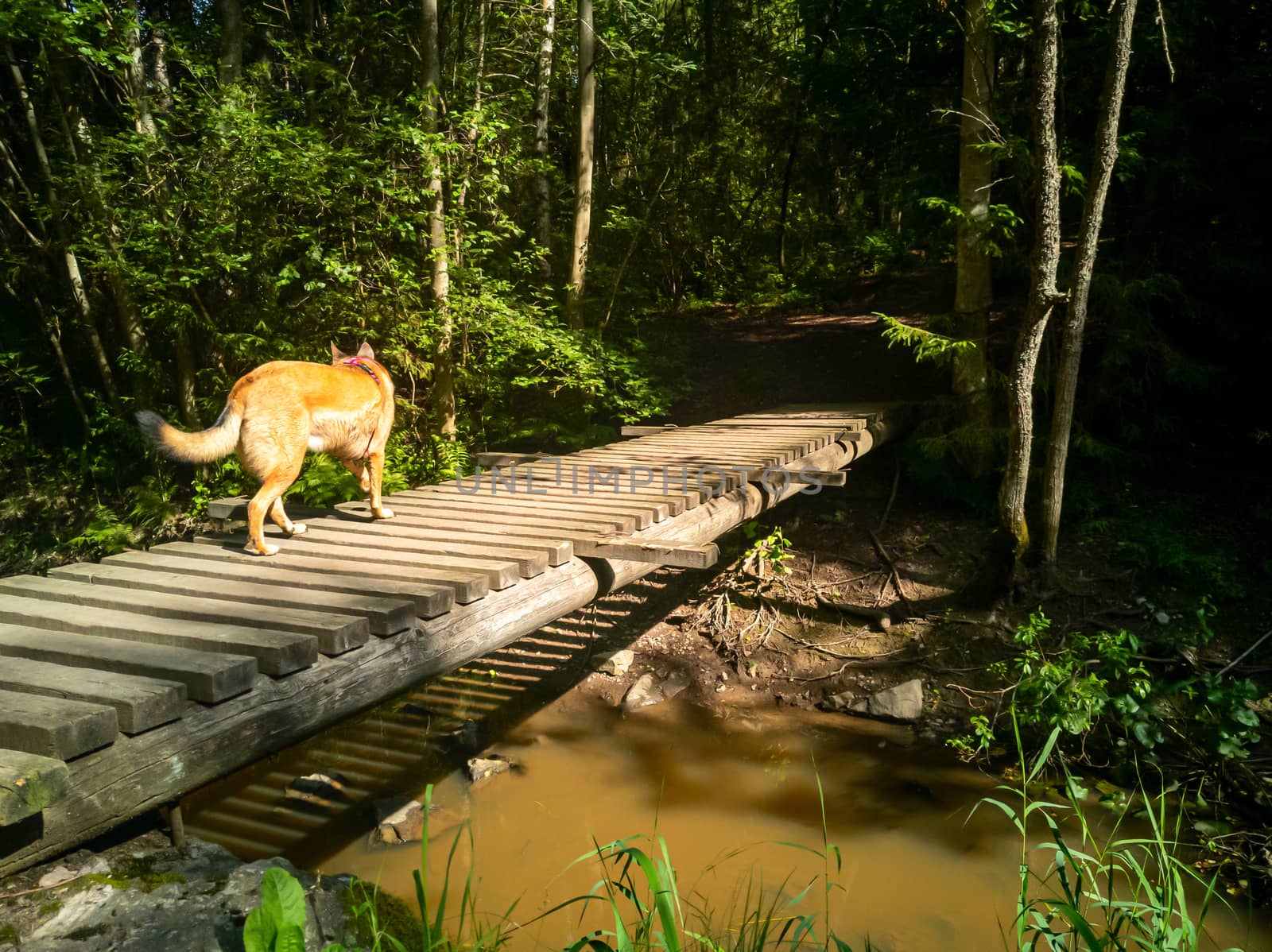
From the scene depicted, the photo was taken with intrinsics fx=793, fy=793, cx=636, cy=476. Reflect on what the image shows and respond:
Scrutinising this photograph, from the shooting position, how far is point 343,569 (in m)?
3.86

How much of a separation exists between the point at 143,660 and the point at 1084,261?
20.8ft

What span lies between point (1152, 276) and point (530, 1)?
8.49m

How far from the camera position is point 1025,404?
19.9 ft

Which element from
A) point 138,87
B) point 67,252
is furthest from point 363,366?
point 67,252

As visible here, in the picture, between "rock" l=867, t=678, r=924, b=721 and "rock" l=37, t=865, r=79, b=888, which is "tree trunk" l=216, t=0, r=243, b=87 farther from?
"rock" l=867, t=678, r=924, b=721

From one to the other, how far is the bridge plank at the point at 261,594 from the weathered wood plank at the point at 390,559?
1.24 feet

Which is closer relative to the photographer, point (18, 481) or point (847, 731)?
point (847, 731)

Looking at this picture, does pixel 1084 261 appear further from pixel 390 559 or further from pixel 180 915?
pixel 180 915

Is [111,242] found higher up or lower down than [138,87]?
lower down

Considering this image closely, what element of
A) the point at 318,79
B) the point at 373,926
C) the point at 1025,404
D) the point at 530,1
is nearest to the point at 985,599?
the point at 1025,404

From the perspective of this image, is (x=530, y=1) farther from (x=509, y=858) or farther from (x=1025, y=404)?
(x=509, y=858)

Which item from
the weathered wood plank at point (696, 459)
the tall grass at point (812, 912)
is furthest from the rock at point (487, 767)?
the weathered wood plank at point (696, 459)

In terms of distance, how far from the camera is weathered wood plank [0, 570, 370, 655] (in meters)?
2.99

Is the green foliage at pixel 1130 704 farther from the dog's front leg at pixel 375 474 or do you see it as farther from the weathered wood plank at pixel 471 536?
the dog's front leg at pixel 375 474
